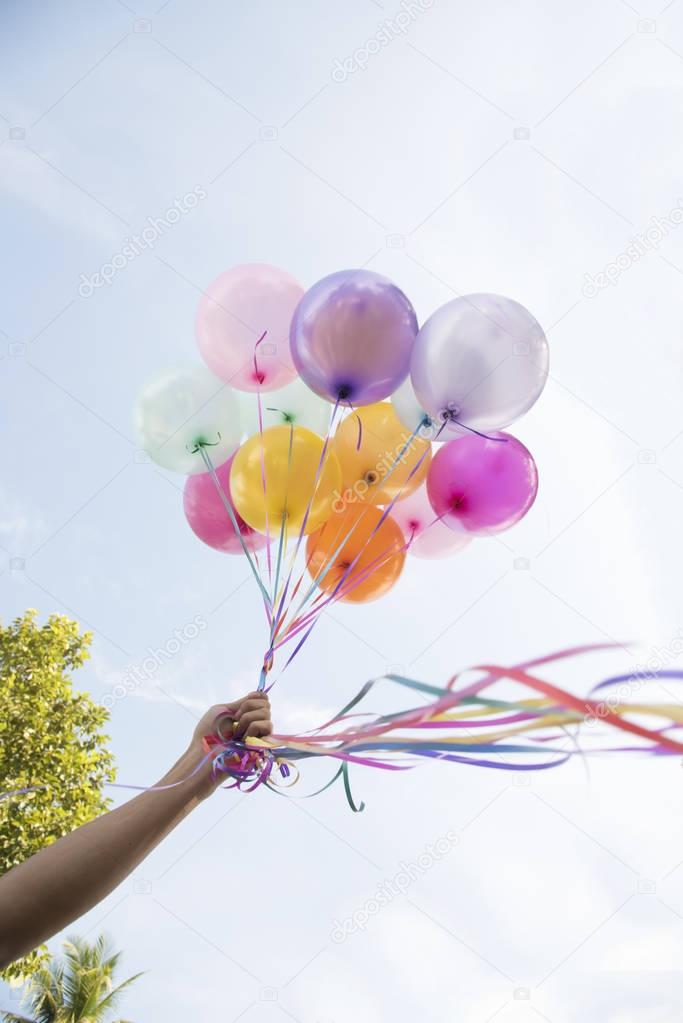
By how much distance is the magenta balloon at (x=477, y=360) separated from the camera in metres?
3.03

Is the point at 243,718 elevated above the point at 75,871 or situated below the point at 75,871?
above

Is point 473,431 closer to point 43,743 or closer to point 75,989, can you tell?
point 43,743

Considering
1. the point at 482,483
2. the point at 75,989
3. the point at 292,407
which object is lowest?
the point at 75,989

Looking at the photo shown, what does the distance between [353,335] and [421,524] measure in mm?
1002

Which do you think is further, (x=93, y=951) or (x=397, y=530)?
(x=93, y=951)

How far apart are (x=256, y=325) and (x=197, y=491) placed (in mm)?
798

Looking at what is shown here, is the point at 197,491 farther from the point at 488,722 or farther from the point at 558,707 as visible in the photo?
the point at 558,707

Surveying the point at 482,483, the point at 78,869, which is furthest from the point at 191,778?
the point at 482,483

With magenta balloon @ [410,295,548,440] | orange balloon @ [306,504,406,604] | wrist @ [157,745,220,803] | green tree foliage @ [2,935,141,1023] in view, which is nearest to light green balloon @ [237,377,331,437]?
orange balloon @ [306,504,406,604]

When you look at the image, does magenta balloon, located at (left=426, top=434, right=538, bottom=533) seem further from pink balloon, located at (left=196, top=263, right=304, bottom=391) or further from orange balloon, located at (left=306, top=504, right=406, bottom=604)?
pink balloon, located at (left=196, top=263, right=304, bottom=391)

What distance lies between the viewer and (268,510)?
10.5 feet

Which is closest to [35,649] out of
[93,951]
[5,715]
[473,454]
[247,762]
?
[5,715]

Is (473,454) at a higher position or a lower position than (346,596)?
higher

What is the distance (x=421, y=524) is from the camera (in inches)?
145
